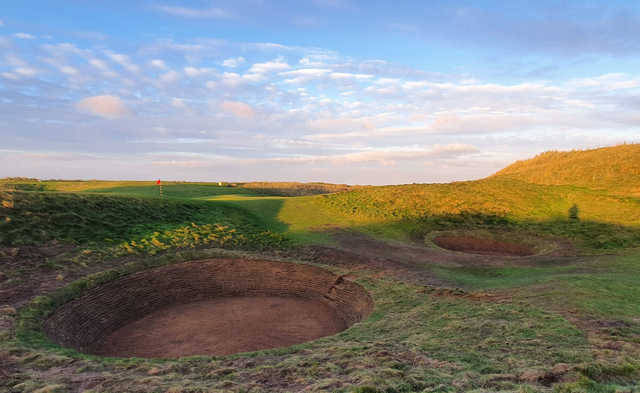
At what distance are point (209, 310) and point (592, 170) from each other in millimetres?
48915

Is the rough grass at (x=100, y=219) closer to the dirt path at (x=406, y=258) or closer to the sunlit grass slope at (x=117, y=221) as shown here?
the sunlit grass slope at (x=117, y=221)

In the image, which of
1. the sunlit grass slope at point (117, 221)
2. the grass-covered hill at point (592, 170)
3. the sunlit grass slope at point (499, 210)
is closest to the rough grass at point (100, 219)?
the sunlit grass slope at point (117, 221)

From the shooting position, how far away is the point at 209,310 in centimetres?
1473

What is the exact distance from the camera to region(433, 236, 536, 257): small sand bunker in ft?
78.4

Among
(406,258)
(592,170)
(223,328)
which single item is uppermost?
(592,170)

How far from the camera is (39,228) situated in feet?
51.3

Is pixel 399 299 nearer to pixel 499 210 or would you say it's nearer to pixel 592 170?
pixel 499 210

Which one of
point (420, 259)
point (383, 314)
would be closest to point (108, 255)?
point (383, 314)

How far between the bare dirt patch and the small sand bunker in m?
13.8

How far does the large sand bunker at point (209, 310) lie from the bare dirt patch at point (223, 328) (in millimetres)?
36

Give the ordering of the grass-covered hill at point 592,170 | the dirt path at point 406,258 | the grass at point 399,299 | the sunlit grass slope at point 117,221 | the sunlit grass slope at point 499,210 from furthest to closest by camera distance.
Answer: the grass-covered hill at point 592,170 < the sunlit grass slope at point 499,210 < the dirt path at point 406,258 < the sunlit grass slope at point 117,221 < the grass at point 399,299

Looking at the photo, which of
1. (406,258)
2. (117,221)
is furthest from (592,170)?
(117,221)

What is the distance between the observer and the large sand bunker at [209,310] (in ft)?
37.6

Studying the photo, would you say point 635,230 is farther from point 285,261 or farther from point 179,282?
point 179,282
